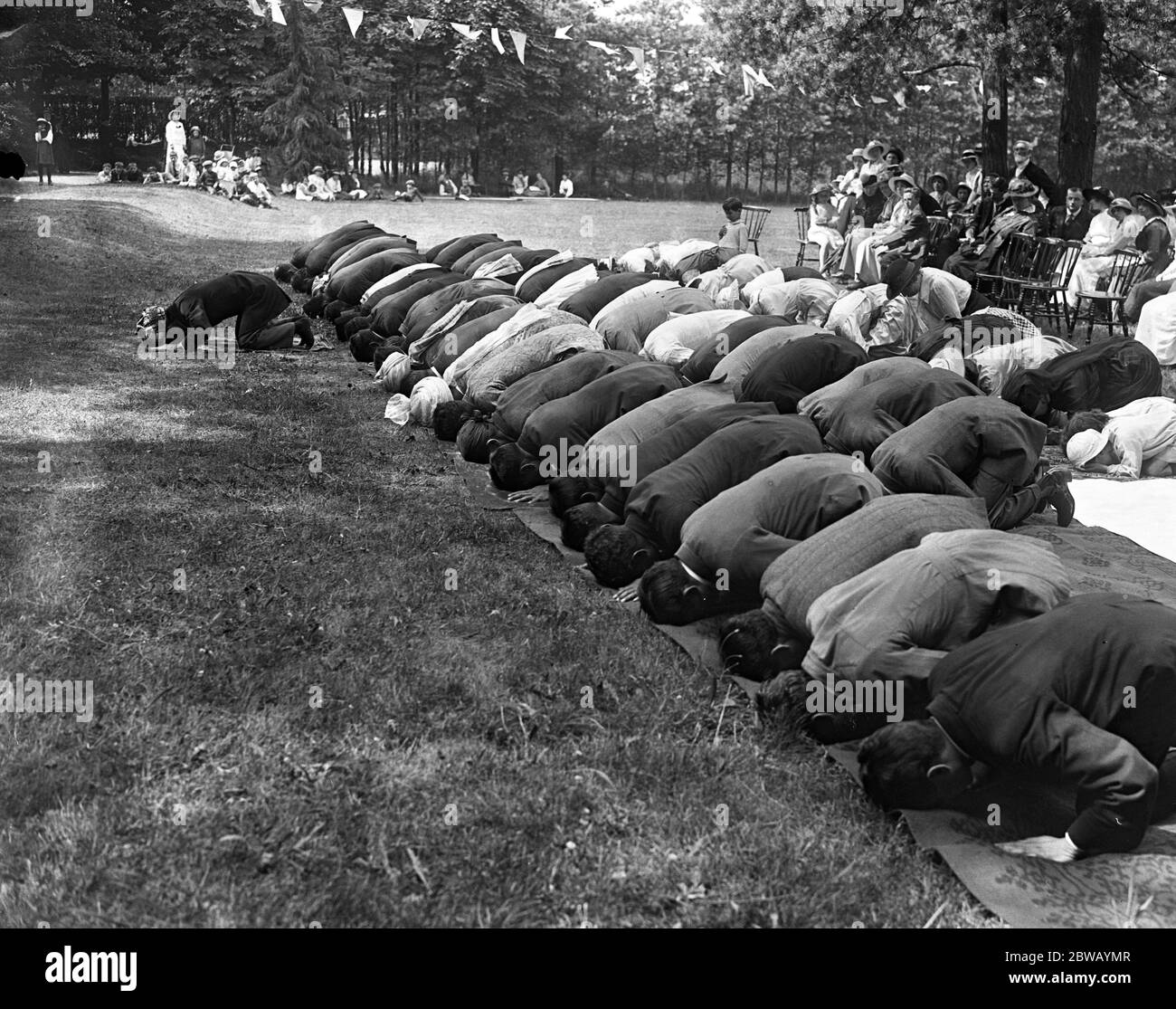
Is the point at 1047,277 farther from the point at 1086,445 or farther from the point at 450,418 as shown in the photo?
the point at 450,418

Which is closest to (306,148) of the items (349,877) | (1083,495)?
(1083,495)

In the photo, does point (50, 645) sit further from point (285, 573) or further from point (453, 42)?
point (453, 42)

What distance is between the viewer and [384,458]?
8430mm

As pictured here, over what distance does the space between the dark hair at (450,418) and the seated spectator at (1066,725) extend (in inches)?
211

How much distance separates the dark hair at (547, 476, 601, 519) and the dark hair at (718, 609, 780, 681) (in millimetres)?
2032

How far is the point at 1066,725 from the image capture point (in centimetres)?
376

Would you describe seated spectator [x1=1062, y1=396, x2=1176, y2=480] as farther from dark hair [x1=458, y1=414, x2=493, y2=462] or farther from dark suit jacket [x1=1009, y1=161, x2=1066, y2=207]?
dark suit jacket [x1=1009, y1=161, x2=1066, y2=207]

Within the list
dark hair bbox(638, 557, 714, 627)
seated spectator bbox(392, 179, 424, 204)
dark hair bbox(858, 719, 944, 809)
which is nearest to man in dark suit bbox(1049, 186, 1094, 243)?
dark hair bbox(638, 557, 714, 627)

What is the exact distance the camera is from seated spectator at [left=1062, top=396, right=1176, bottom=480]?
7.93 meters

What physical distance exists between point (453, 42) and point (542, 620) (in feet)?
133
